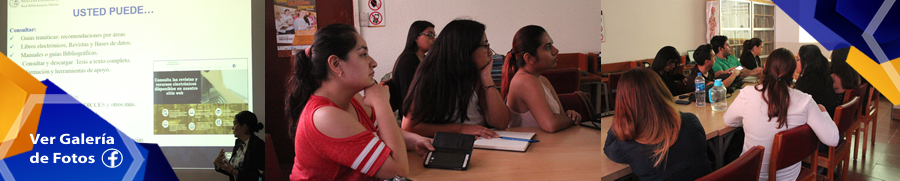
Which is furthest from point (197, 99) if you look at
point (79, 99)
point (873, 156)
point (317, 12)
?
point (873, 156)

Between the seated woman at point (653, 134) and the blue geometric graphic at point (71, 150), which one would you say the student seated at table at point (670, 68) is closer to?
the seated woman at point (653, 134)

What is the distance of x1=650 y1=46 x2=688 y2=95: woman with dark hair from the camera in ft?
2.50

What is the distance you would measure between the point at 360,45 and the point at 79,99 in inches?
50.7

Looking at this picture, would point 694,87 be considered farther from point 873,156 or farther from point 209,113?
point 209,113

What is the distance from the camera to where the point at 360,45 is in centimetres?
94

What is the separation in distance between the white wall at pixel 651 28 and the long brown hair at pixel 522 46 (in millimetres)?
260

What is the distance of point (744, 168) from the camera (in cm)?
72

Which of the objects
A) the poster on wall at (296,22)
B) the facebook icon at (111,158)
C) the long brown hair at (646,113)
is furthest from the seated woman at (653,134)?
the facebook icon at (111,158)

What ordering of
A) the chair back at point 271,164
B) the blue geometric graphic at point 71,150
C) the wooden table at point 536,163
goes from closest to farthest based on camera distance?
the wooden table at point 536,163, the chair back at point 271,164, the blue geometric graphic at point 71,150

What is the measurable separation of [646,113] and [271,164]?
1101mm

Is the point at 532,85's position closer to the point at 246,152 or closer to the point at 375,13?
the point at 375,13

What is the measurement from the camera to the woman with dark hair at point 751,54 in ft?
2.31

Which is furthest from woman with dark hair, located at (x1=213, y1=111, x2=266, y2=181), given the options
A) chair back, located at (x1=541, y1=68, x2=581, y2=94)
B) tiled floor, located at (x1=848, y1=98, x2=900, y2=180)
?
tiled floor, located at (x1=848, y1=98, x2=900, y2=180)

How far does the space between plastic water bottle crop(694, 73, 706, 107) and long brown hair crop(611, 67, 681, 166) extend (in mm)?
49
